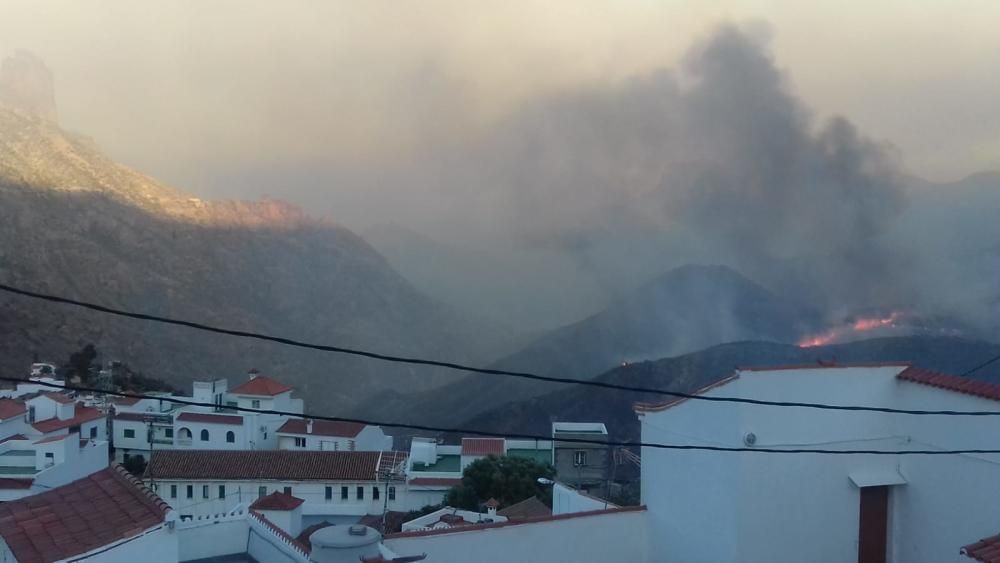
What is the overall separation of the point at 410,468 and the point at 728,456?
18.7 m

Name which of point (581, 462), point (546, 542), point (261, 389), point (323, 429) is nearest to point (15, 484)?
point (323, 429)

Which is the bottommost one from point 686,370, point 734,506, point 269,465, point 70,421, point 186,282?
point 269,465

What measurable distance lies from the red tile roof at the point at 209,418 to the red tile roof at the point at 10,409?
5.29 metres

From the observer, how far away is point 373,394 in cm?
6025

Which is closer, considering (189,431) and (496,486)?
(496,486)

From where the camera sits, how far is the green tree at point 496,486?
19.8m

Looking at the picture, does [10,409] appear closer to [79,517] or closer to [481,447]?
[481,447]

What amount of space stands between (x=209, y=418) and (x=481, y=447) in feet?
32.2

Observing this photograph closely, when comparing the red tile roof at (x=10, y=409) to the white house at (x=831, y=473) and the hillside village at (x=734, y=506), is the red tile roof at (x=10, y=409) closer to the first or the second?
the hillside village at (x=734, y=506)

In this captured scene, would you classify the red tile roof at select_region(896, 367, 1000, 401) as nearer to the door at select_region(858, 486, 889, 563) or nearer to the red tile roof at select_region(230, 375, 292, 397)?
the door at select_region(858, 486, 889, 563)

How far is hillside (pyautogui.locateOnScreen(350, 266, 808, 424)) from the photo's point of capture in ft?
176

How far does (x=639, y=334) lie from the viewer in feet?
216

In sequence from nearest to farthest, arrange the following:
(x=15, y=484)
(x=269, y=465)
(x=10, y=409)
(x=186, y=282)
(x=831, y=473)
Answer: (x=831, y=473)
(x=15, y=484)
(x=10, y=409)
(x=269, y=465)
(x=186, y=282)

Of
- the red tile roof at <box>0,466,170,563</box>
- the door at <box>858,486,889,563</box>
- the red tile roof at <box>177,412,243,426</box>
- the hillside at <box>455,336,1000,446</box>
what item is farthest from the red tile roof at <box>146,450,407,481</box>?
the door at <box>858,486,889,563</box>
